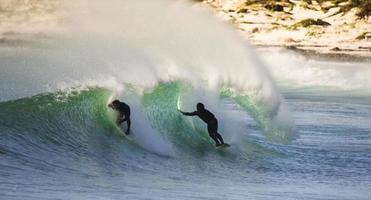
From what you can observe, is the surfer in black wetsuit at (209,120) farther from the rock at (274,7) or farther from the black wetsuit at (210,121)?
the rock at (274,7)

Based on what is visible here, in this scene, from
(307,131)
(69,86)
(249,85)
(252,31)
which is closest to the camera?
(69,86)

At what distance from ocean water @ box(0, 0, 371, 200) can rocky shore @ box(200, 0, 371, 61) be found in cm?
4446

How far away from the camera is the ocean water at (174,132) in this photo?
12.5 m

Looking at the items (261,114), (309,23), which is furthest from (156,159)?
(309,23)

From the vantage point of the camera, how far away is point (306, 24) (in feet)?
263

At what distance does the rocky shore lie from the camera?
243 feet

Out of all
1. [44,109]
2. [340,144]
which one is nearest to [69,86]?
[44,109]

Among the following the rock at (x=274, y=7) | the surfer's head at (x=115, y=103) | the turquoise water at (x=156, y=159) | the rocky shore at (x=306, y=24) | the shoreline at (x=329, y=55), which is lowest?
the turquoise water at (x=156, y=159)

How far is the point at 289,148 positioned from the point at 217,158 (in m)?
2.85

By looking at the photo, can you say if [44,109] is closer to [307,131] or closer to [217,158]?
[217,158]

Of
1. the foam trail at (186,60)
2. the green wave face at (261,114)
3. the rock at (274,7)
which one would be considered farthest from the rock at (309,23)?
the green wave face at (261,114)

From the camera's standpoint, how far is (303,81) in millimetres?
44719

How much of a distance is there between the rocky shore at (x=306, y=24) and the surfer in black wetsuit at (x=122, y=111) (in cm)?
5045

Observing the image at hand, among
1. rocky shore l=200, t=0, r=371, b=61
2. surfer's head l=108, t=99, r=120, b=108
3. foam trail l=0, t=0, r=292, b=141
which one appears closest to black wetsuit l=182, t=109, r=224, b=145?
surfer's head l=108, t=99, r=120, b=108
